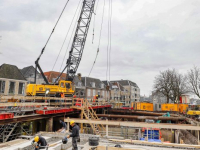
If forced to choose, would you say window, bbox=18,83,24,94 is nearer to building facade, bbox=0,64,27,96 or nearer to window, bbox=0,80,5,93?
building facade, bbox=0,64,27,96

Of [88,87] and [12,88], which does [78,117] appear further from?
[88,87]

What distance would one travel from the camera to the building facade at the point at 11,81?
1198 inches

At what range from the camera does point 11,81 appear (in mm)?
31719

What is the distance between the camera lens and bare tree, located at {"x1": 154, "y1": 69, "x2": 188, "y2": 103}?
44.2 meters

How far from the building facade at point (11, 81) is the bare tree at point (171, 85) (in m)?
35.5

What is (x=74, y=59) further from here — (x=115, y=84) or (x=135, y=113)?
(x=115, y=84)

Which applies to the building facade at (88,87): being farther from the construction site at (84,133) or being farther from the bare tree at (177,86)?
the construction site at (84,133)

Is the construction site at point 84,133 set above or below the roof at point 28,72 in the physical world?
below

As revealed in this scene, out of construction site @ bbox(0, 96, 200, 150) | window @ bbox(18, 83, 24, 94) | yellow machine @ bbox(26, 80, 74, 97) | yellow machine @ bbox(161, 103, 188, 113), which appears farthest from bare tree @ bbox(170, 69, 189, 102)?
window @ bbox(18, 83, 24, 94)

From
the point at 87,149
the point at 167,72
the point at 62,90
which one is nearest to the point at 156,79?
the point at 167,72

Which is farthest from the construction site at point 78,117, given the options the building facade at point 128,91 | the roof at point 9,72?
the building facade at point 128,91

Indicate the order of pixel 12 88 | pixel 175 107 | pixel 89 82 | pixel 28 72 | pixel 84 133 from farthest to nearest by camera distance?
pixel 89 82 < pixel 28 72 < pixel 175 107 < pixel 12 88 < pixel 84 133

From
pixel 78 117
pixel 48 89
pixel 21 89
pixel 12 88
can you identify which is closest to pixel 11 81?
pixel 12 88

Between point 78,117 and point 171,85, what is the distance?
106 feet
